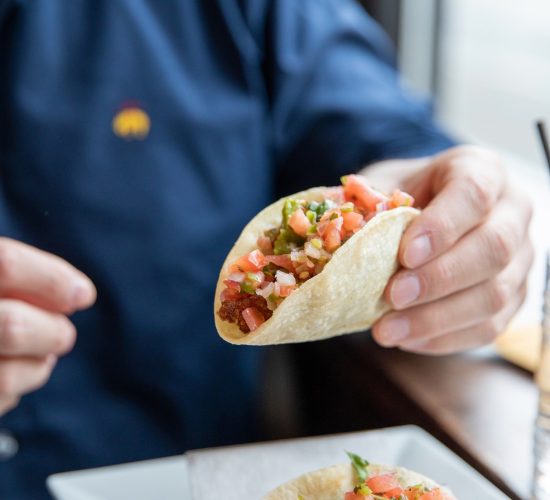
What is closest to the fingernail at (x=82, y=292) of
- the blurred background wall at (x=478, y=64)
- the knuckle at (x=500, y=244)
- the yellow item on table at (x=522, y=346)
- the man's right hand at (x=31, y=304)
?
the man's right hand at (x=31, y=304)

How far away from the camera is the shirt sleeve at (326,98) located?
1.96 m

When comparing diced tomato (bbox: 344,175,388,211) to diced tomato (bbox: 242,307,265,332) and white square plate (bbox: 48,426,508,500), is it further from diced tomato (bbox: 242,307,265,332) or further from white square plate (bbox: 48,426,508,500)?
white square plate (bbox: 48,426,508,500)

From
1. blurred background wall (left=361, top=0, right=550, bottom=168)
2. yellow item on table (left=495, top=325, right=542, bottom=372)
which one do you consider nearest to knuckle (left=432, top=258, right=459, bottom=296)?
yellow item on table (left=495, top=325, right=542, bottom=372)

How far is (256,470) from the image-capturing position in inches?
52.5

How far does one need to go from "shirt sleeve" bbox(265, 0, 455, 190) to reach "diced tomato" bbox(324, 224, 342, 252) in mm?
772

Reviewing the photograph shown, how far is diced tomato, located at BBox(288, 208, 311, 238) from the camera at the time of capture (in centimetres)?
117

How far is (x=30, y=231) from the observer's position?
1835 mm

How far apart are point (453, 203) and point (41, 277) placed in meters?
0.64

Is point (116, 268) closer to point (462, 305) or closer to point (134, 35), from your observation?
point (134, 35)

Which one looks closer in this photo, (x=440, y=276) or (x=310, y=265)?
(x=310, y=265)

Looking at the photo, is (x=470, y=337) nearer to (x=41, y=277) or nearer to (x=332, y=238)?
(x=332, y=238)

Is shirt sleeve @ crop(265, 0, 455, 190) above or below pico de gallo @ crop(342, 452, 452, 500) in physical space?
above

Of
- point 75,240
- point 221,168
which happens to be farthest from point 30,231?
point 221,168

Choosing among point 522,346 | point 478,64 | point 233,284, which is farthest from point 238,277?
point 478,64
